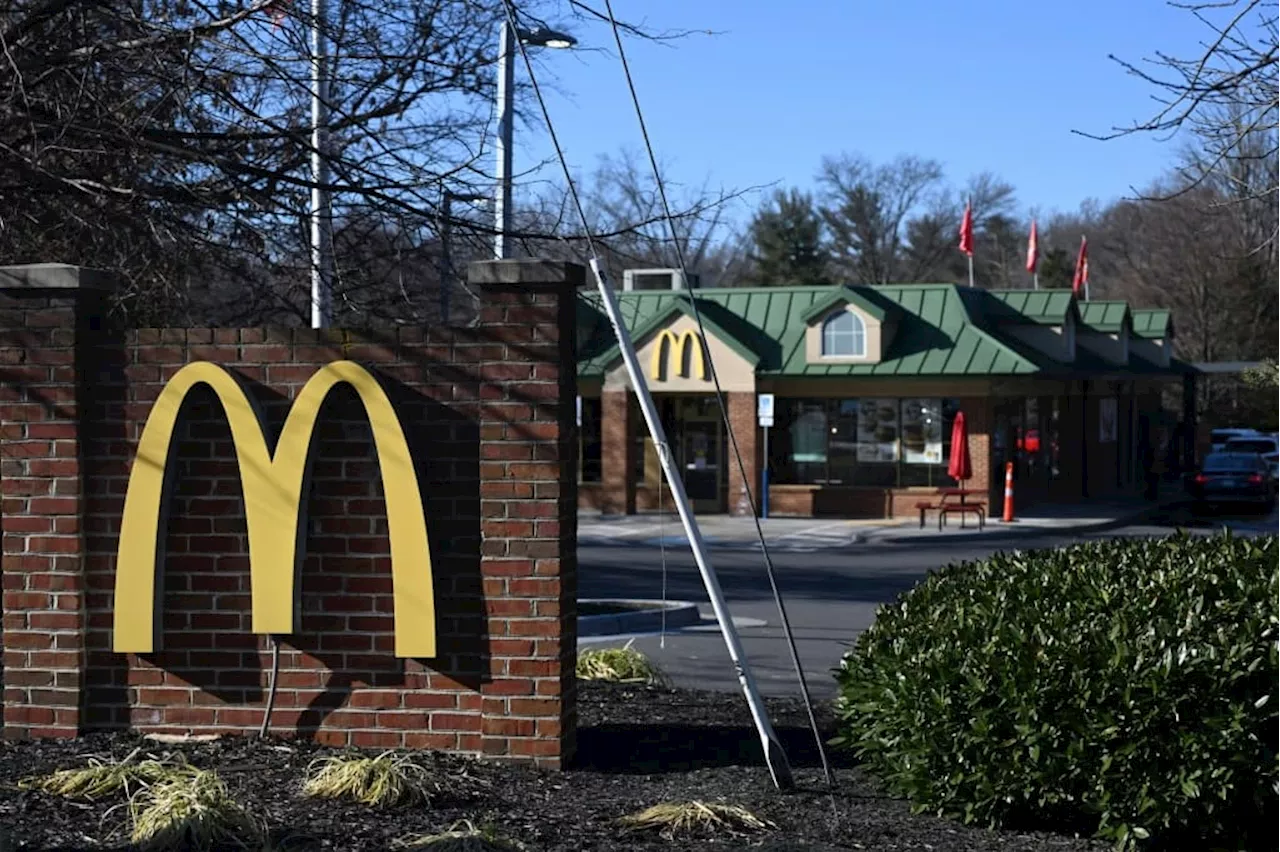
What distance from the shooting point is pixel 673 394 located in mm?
36562

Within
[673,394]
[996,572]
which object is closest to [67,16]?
[996,572]

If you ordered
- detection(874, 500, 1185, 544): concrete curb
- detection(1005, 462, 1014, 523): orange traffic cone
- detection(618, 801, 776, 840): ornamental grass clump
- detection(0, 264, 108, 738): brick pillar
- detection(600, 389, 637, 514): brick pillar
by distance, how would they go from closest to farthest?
detection(618, 801, 776, 840): ornamental grass clump
detection(0, 264, 108, 738): brick pillar
detection(874, 500, 1185, 544): concrete curb
detection(1005, 462, 1014, 523): orange traffic cone
detection(600, 389, 637, 514): brick pillar

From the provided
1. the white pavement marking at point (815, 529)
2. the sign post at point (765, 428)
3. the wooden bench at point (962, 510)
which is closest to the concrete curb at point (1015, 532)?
the wooden bench at point (962, 510)

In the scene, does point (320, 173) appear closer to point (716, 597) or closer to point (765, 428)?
point (716, 597)

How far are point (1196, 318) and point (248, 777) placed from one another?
59.3 metres

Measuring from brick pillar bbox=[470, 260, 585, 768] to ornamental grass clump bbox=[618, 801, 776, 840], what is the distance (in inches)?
45.2

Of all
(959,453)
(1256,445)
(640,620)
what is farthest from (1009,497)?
(640,620)

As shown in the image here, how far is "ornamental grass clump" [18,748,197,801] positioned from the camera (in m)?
6.89

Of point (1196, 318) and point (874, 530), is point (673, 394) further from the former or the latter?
point (1196, 318)

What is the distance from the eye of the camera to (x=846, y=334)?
35.1 metres

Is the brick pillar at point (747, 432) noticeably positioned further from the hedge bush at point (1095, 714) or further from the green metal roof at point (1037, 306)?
the hedge bush at point (1095, 714)

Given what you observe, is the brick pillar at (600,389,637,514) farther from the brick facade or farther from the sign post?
the sign post

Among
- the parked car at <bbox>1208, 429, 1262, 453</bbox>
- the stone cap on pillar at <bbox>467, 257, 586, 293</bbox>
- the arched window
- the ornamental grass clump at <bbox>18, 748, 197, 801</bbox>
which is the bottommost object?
the ornamental grass clump at <bbox>18, 748, 197, 801</bbox>

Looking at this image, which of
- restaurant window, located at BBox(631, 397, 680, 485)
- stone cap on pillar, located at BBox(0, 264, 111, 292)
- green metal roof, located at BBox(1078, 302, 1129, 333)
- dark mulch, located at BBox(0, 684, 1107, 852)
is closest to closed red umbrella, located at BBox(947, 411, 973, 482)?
restaurant window, located at BBox(631, 397, 680, 485)
